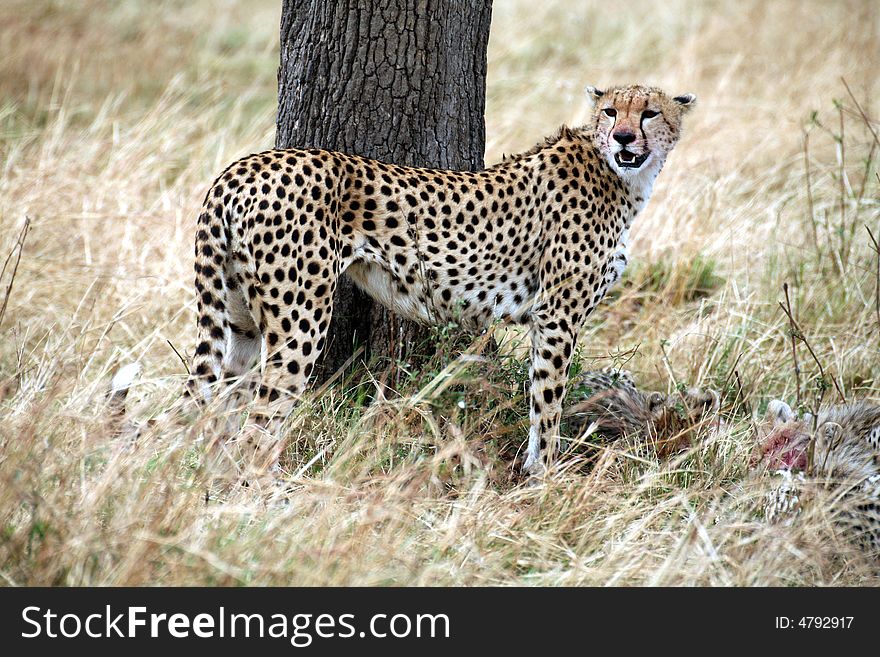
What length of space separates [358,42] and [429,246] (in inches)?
38.7

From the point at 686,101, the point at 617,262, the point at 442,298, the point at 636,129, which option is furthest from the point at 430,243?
the point at 686,101

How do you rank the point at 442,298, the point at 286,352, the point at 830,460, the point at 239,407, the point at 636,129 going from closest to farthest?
1. the point at 239,407
2. the point at 286,352
3. the point at 830,460
4. the point at 442,298
5. the point at 636,129

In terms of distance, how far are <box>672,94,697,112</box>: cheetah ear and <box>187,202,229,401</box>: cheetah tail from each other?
202 cm

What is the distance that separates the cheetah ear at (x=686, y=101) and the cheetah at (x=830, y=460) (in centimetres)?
130

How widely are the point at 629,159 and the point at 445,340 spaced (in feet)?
3.46

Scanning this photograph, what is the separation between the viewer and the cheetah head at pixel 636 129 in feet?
14.4

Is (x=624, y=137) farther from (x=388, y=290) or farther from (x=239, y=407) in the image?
(x=239, y=407)

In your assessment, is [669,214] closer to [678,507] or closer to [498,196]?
[498,196]

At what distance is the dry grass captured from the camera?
325 cm

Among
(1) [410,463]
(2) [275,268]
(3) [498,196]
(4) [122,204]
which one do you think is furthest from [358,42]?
(4) [122,204]

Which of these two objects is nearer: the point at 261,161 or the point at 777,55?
the point at 261,161

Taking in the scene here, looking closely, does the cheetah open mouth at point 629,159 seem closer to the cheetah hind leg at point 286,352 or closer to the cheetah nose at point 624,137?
the cheetah nose at point 624,137

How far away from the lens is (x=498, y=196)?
4340 millimetres

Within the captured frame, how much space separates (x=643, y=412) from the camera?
15.1 feet
